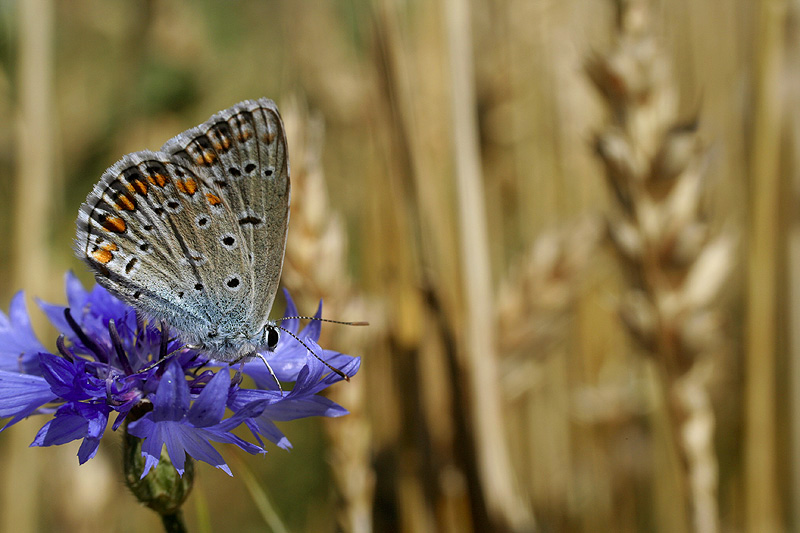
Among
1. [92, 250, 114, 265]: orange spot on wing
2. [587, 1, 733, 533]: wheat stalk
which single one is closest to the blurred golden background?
[587, 1, 733, 533]: wheat stalk

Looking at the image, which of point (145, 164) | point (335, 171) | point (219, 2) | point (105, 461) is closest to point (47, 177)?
point (105, 461)

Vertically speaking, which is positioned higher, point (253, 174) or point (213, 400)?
point (253, 174)

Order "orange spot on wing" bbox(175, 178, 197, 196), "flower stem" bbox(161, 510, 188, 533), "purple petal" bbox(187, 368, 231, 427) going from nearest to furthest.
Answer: "purple petal" bbox(187, 368, 231, 427), "flower stem" bbox(161, 510, 188, 533), "orange spot on wing" bbox(175, 178, 197, 196)

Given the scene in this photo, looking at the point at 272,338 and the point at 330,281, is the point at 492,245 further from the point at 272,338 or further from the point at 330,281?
the point at 272,338

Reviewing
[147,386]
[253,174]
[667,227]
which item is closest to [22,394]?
[147,386]

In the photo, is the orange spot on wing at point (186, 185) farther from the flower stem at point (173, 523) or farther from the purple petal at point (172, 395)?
the flower stem at point (173, 523)

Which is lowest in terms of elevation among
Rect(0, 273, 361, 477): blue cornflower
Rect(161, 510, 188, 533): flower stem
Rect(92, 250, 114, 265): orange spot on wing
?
Rect(161, 510, 188, 533): flower stem

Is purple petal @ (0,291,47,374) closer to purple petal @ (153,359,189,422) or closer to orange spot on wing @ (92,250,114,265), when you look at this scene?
orange spot on wing @ (92,250,114,265)
